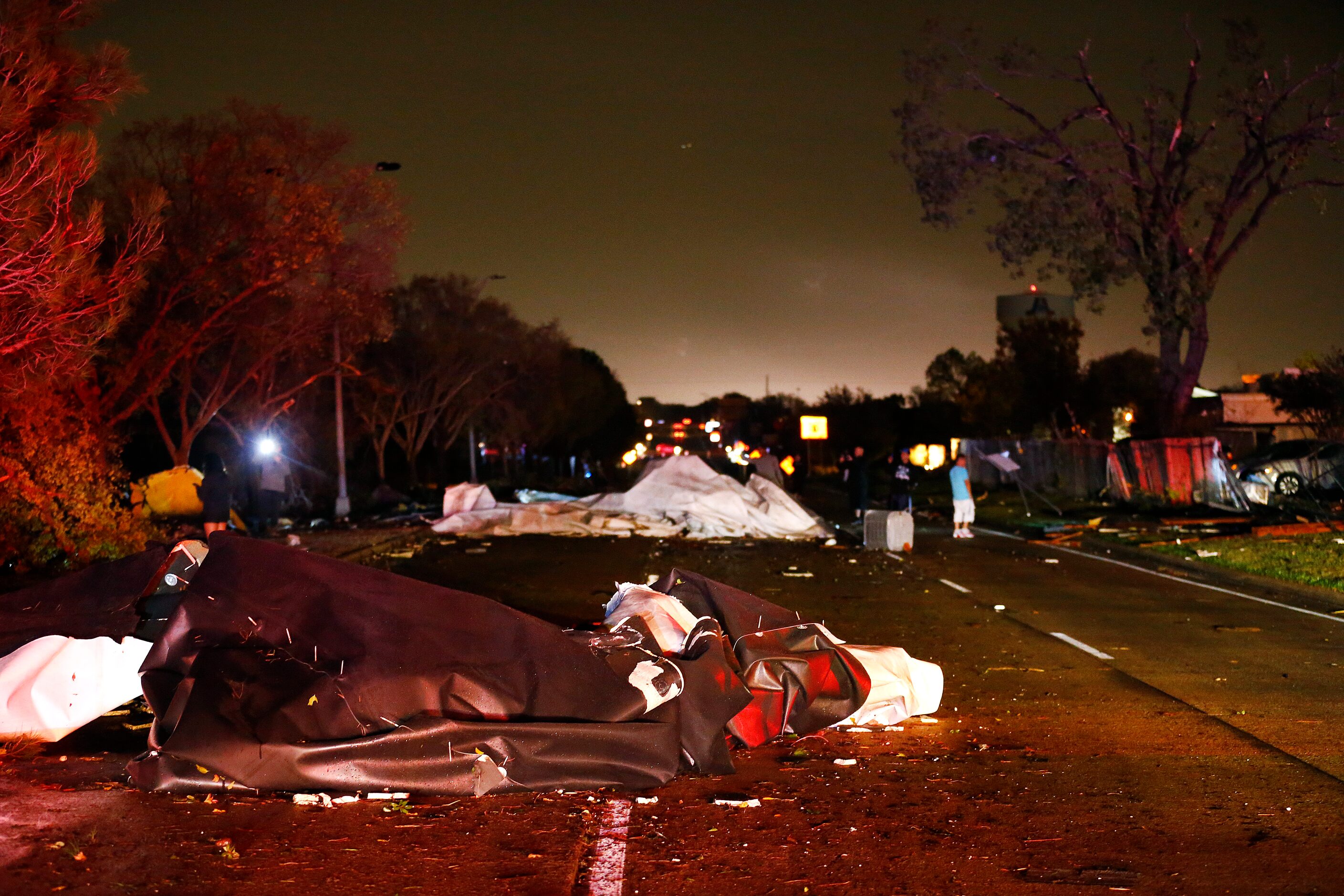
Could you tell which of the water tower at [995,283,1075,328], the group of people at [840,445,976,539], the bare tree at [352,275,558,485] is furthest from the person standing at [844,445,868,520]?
the water tower at [995,283,1075,328]

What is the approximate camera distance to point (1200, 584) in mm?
16734

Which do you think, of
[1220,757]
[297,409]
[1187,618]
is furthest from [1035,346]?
[1220,757]

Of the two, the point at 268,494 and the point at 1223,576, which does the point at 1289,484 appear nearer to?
the point at 1223,576

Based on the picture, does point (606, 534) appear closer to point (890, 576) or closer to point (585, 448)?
point (890, 576)

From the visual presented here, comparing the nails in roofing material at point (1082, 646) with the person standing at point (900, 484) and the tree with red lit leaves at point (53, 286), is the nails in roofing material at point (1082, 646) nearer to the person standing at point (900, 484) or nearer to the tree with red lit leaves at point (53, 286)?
the tree with red lit leaves at point (53, 286)

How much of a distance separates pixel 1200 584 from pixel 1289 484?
43.7ft

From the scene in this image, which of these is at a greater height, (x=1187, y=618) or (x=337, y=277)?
(x=337, y=277)

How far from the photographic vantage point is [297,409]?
44.4 metres

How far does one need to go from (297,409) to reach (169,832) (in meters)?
40.9

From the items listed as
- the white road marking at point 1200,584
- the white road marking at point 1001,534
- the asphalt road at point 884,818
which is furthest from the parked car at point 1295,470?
the asphalt road at point 884,818

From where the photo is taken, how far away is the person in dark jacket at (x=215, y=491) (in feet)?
59.9

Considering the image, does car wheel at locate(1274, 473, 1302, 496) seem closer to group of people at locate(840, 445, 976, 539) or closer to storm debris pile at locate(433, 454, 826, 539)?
group of people at locate(840, 445, 976, 539)

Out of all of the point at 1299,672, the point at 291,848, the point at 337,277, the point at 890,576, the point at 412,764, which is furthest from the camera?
the point at 337,277

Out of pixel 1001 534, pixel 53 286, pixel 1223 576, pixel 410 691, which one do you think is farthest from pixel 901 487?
pixel 410 691
